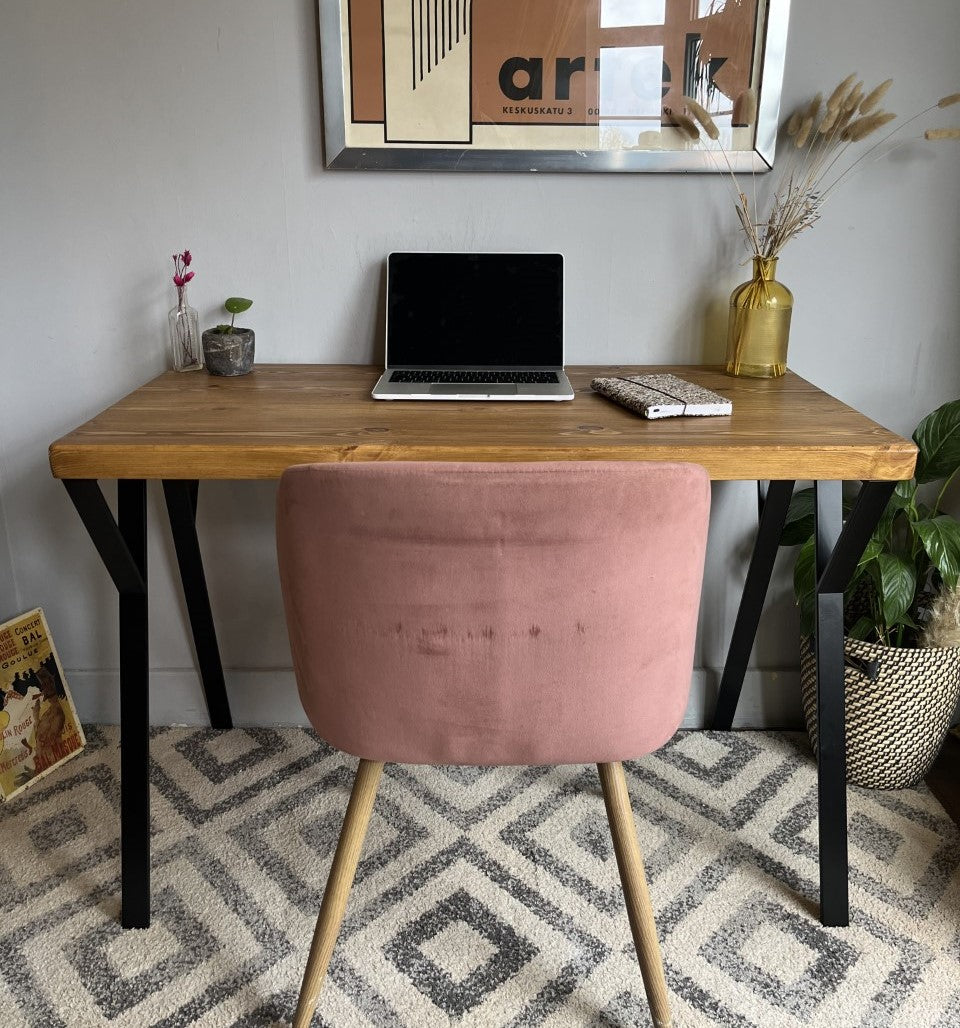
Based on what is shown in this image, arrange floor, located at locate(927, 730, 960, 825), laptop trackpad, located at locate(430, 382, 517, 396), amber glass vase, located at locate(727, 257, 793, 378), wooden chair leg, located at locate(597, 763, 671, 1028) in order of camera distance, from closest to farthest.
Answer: wooden chair leg, located at locate(597, 763, 671, 1028) < laptop trackpad, located at locate(430, 382, 517, 396) < amber glass vase, located at locate(727, 257, 793, 378) < floor, located at locate(927, 730, 960, 825)

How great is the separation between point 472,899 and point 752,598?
2.56ft

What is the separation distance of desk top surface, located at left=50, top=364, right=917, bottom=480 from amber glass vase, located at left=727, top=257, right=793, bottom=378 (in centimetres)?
16

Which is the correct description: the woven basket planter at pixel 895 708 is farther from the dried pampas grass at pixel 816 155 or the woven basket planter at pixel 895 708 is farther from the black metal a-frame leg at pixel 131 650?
the black metal a-frame leg at pixel 131 650

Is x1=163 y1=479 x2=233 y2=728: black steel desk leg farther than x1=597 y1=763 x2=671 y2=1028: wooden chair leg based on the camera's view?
Yes

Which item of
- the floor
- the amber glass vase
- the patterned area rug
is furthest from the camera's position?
the floor

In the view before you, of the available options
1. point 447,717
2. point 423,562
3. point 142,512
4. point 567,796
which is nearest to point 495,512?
point 423,562

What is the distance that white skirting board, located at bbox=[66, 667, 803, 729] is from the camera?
1.86 metres

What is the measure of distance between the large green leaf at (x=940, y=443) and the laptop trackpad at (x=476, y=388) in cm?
77

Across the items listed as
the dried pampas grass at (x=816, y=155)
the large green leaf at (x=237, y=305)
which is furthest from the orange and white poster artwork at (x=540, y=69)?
the large green leaf at (x=237, y=305)

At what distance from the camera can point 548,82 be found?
1.50m

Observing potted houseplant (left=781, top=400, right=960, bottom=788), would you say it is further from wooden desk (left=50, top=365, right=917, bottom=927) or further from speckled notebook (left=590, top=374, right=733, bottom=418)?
speckled notebook (left=590, top=374, right=733, bottom=418)

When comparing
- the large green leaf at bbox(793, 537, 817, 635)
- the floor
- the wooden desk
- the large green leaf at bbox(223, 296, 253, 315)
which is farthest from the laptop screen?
the floor

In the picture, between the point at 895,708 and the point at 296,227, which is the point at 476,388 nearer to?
the point at 296,227

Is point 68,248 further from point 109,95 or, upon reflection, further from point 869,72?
point 869,72
